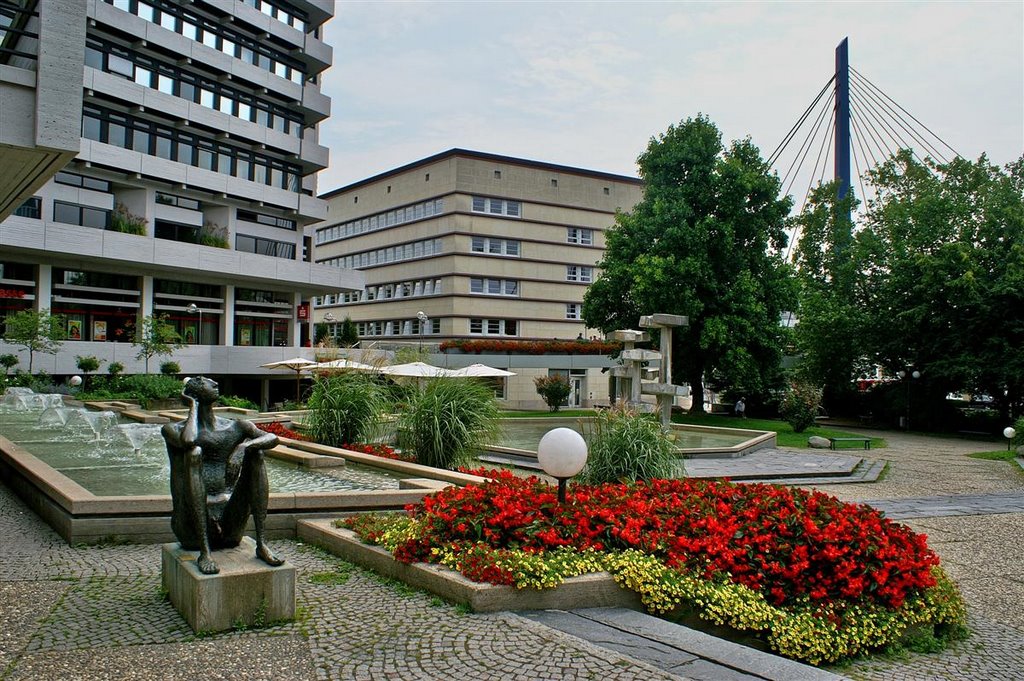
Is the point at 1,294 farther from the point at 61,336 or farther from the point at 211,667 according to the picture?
the point at 211,667

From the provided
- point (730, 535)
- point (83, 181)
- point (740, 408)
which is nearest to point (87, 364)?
point (83, 181)

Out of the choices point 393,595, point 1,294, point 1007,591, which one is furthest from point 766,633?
point 1,294


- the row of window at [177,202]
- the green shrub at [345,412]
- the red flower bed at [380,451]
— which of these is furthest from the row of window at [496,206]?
the red flower bed at [380,451]

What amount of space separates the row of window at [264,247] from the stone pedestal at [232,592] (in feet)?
128

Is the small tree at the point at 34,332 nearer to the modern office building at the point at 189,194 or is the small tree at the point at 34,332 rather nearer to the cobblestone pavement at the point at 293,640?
the modern office building at the point at 189,194

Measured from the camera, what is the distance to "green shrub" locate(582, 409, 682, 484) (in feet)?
37.9

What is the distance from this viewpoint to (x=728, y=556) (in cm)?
645

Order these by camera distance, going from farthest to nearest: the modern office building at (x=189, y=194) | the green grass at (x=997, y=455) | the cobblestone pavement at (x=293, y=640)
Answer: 1. the modern office building at (x=189, y=194)
2. the green grass at (x=997, y=455)
3. the cobblestone pavement at (x=293, y=640)

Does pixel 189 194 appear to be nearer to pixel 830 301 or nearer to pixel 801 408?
pixel 801 408

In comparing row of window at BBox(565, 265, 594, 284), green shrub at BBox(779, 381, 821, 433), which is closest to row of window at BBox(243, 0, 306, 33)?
row of window at BBox(565, 265, 594, 284)

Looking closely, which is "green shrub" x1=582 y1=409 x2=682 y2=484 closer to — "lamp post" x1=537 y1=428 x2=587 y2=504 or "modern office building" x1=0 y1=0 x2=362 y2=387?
"lamp post" x1=537 y1=428 x2=587 y2=504

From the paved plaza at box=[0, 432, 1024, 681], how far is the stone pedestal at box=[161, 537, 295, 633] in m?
0.11

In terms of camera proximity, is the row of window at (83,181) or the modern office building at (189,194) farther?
the row of window at (83,181)

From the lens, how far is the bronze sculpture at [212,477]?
5406mm
